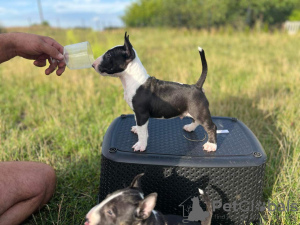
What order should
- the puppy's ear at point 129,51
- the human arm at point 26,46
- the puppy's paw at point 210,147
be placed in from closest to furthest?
1. the puppy's ear at point 129,51
2. the puppy's paw at point 210,147
3. the human arm at point 26,46

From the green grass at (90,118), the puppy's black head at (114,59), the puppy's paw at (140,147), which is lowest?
the green grass at (90,118)


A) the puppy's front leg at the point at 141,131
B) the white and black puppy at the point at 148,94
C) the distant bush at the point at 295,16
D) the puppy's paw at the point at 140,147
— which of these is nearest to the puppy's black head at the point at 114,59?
Result: the white and black puppy at the point at 148,94

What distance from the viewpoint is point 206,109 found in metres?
2.09

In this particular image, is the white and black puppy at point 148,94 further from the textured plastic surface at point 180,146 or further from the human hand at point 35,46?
the human hand at point 35,46

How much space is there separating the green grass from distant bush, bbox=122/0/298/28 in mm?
14602

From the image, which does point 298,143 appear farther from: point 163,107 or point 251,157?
point 163,107

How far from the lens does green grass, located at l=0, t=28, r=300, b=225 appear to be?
2678mm

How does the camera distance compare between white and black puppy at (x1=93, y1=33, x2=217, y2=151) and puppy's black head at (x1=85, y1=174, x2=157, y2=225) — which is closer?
puppy's black head at (x1=85, y1=174, x2=157, y2=225)

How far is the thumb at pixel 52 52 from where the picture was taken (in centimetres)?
243

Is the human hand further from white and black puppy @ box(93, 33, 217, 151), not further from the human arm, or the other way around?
white and black puppy @ box(93, 33, 217, 151)

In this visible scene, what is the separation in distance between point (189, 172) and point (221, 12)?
2054 centimetres

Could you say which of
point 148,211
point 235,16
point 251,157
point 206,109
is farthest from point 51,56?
point 235,16

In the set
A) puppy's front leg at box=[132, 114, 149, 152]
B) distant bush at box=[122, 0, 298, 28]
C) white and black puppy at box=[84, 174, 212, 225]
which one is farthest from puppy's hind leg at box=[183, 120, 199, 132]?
distant bush at box=[122, 0, 298, 28]

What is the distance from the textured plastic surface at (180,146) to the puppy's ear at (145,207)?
0.52m
